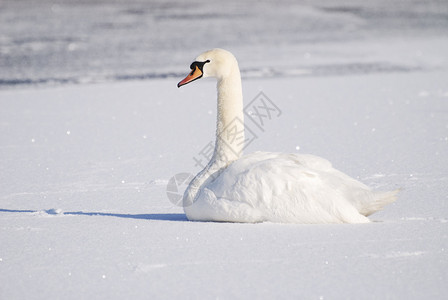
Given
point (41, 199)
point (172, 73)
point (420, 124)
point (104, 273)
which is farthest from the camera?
point (172, 73)

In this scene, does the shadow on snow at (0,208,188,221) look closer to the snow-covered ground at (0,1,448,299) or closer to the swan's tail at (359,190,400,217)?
the snow-covered ground at (0,1,448,299)

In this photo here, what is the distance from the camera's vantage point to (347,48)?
15258mm

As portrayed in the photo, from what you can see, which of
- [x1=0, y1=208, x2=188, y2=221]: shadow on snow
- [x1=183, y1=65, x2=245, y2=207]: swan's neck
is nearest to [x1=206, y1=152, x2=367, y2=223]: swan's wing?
[x1=183, y1=65, x2=245, y2=207]: swan's neck

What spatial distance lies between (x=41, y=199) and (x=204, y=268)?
86.4 inches

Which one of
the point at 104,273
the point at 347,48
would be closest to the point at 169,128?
the point at 104,273

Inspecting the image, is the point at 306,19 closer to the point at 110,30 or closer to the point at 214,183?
the point at 110,30

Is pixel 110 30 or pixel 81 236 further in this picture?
pixel 110 30

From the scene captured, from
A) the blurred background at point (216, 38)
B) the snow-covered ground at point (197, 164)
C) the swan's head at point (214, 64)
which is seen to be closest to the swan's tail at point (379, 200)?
the snow-covered ground at point (197, 164)

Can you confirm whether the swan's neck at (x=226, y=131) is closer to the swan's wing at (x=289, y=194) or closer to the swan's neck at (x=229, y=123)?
the swan's neck at (x=229, y=123)

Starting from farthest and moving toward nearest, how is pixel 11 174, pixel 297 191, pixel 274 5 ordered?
pixel 274 5 → pixel 11 174 → pixel 297 191

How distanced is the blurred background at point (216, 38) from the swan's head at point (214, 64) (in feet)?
23.6

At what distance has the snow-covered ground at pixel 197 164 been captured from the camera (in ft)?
11.4

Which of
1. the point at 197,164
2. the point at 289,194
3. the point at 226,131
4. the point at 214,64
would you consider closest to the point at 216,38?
the point at 197,164

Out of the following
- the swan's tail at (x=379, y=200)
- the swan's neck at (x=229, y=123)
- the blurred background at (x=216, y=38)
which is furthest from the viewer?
the blurred background at (x=216, y=38)
